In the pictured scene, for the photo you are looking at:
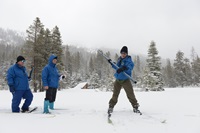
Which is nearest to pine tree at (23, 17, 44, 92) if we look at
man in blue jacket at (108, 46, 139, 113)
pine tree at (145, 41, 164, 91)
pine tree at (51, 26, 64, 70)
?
pine tree at (51, 26, 64, 70)

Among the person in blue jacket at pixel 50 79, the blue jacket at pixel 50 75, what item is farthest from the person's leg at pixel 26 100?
the blue jacket at pixel 50 75

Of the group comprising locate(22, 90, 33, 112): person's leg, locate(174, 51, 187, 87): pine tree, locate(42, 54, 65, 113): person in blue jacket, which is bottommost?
locate(22, 90, 33, 112): person's leg

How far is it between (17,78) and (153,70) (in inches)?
1225

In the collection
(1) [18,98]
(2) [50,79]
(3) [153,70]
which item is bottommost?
(1) [18,98]

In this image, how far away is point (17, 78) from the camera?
226 inches

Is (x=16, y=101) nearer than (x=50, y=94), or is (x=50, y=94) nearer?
(x=16, y=101)

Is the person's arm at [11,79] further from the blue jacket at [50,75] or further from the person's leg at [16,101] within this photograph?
the blue jacket at [50,75]

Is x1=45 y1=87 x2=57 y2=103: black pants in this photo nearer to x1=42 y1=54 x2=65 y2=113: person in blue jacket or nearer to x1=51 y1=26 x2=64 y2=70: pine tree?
x1=42 y1=54 x2=65 y2=113: person in blue jacket

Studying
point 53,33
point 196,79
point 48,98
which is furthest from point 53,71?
point 196,79

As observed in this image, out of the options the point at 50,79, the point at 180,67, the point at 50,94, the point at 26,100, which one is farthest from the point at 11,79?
the point at 180,67

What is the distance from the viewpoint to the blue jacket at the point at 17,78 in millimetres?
5563

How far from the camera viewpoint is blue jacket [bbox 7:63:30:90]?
5563 millimetres

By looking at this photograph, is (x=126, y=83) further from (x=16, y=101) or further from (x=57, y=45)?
(x=57, y=45)

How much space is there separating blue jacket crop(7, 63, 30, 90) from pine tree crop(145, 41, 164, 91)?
27860mm
